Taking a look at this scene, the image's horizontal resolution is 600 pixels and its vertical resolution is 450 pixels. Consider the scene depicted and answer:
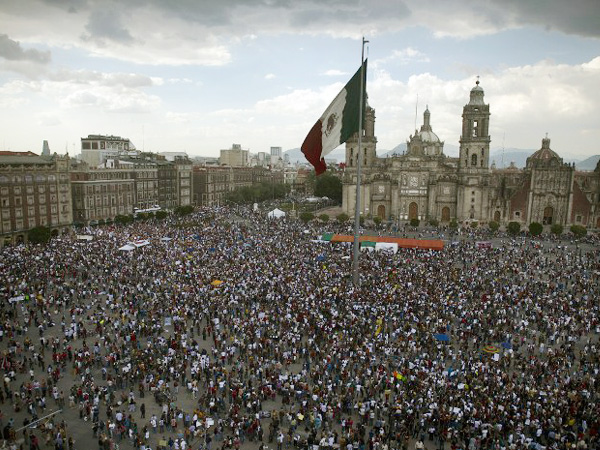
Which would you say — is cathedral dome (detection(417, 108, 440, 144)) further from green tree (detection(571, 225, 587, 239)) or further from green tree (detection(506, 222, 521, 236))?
green tree (detection(571, 225, 587, 239))

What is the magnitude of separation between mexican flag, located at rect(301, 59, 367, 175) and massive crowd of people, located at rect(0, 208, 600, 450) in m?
8.98

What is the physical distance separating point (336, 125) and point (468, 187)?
4771 centimetres

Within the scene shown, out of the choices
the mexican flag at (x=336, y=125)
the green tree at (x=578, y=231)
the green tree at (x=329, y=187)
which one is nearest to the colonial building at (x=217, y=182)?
the green tree at (x=329, y=187)

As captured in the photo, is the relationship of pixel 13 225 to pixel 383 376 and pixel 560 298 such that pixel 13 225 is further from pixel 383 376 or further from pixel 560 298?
pixel 560 298

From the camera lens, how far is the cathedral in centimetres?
6788

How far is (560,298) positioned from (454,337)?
948 cm

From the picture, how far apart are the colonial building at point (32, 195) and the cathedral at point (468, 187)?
40145mm

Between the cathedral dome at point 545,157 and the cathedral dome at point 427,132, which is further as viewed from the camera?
the cathedral dome at point 427,132

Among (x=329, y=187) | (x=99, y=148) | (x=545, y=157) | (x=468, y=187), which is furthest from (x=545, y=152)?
(x=99, y=148)

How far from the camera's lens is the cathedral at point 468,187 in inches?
2672

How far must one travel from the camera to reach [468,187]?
225 ft

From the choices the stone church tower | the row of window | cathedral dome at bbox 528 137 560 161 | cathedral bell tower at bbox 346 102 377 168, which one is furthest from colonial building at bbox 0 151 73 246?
cathedral dome at bbox 528 137 560 161

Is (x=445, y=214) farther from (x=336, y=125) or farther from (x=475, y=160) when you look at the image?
(x=336, y=125)

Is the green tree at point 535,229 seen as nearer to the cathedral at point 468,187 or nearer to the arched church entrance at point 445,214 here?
the cathedral at point 468,187
